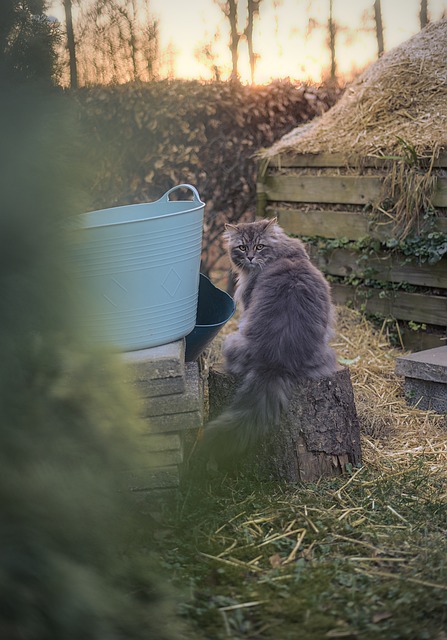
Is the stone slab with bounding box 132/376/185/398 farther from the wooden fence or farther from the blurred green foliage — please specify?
the wooden fence

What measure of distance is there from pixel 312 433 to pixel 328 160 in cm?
298

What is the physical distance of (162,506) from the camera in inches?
109

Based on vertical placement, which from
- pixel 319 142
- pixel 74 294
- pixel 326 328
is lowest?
pixel 326 328

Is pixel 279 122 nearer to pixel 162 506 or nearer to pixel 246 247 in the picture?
pixel 246 247

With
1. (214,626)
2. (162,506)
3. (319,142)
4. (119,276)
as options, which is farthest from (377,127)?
(214,626)

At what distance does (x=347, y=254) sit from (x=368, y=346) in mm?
778

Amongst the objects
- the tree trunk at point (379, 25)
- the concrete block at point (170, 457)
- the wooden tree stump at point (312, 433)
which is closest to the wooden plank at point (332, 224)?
A: the wooden tree stump at point (312, 433)

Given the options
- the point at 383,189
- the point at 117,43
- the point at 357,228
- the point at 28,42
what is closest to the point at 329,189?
the point at 357,228

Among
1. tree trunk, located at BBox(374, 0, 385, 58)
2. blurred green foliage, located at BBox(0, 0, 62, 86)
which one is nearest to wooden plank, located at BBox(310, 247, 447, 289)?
tree trunk, located at BBox(374, 0, 385, 58)

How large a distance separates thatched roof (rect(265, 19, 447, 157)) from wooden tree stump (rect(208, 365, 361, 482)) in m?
2.37

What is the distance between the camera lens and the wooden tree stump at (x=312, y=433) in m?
3.02

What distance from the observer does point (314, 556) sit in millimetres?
2455

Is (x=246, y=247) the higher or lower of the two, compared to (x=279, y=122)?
lower

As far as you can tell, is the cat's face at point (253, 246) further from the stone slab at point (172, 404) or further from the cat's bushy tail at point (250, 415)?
the stone slab at point (172, 404)
